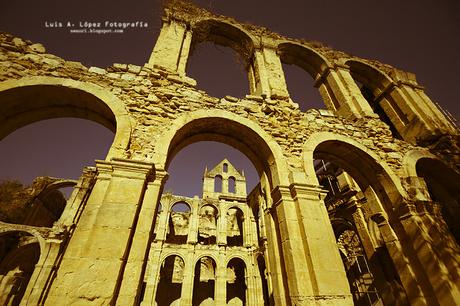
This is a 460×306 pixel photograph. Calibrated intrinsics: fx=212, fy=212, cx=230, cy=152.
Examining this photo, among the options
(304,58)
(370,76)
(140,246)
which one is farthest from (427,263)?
(370,76)

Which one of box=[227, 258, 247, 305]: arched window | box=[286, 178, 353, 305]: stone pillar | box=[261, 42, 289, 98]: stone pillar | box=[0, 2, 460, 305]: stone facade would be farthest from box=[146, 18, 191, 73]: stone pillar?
box=[227, 258, 247, 305]: arched window

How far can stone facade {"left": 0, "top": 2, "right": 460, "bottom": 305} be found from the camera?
123 inches

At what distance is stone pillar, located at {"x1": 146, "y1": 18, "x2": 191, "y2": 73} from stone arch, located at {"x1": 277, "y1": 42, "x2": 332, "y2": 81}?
393 centimetres

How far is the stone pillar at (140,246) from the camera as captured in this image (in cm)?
271

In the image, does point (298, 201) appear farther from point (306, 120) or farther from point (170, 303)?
point (170, 303)

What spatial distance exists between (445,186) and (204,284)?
19.5m

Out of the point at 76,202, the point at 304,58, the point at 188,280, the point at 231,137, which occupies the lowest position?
the point at 188,280

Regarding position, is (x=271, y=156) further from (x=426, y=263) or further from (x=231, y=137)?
(x=426, y=263)

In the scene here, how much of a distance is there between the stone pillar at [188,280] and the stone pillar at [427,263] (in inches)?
605

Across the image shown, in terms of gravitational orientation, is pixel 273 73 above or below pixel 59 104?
above

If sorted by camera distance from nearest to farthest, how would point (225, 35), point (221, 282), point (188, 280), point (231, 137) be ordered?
point (231, 137) < point (225, 35) < point (188, 280) < point (221, 282)

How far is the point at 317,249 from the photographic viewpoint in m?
3.61

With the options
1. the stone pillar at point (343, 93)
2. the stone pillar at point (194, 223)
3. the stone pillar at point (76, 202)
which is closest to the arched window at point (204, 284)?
the stone pillar at point (194, 223)

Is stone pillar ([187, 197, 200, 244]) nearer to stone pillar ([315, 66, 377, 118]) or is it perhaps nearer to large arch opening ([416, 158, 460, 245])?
stone pillar ([315, 66, 377, 118])
